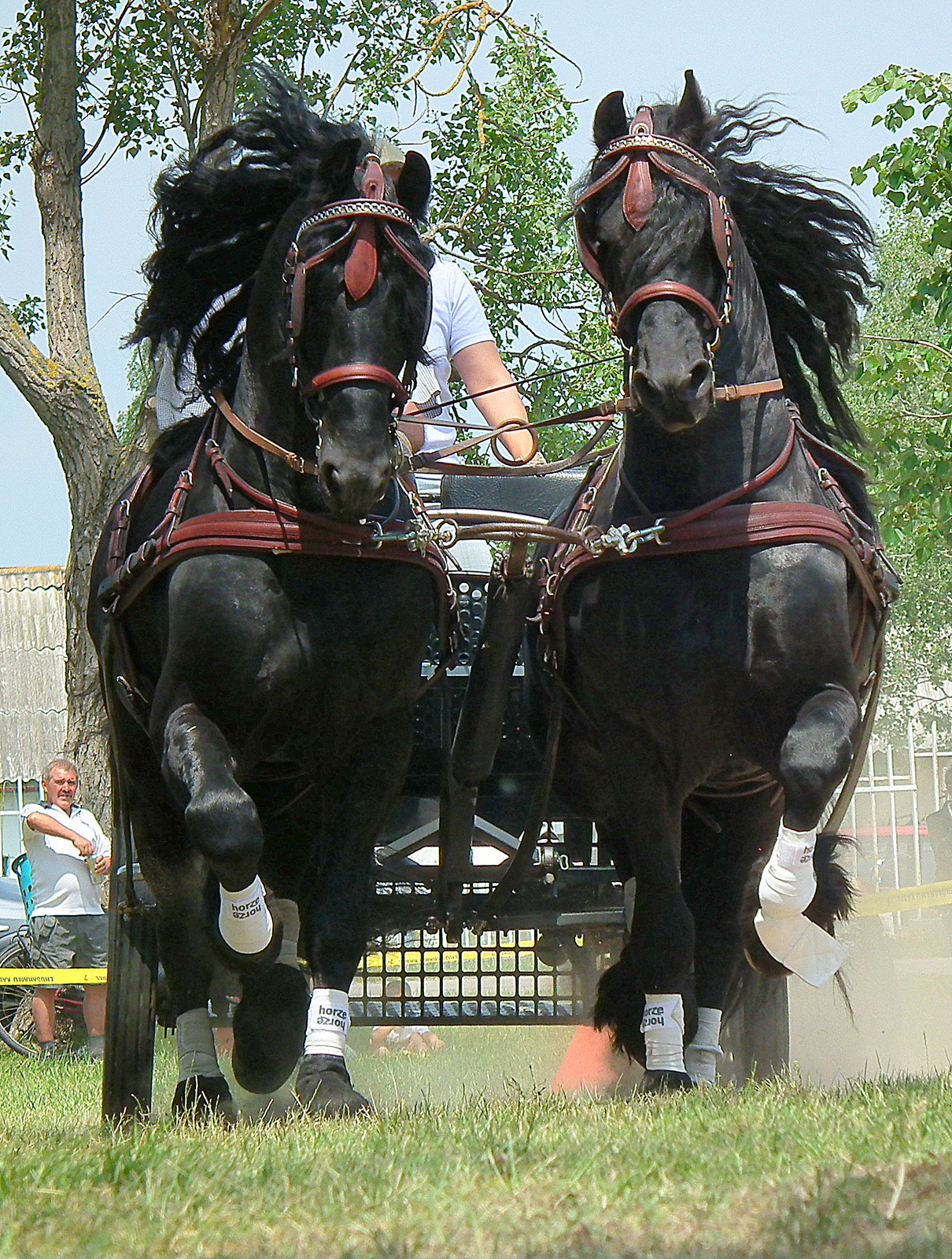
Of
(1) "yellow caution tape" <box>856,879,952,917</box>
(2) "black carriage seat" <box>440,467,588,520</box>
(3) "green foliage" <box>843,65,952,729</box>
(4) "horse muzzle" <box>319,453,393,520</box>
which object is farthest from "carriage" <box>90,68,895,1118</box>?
(1) "yellow caution tape" <box>856,879,952,917</box>

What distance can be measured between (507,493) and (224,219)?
1588mm

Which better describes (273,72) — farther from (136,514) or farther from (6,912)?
(6,912)

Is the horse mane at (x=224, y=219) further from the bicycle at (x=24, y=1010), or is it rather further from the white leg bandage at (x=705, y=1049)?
the bicycle at (x=24, y=1010)

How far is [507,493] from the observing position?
5.62 m

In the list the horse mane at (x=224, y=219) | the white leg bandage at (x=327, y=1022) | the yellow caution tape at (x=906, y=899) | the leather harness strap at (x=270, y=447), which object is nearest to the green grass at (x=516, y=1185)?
the white leg bandage at (x=327, y=1022)

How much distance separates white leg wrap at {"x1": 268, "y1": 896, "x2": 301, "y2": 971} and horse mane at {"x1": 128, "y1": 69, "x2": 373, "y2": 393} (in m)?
1.44

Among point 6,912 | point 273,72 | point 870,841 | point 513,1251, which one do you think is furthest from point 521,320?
point 870,841

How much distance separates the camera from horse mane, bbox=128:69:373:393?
170 inches

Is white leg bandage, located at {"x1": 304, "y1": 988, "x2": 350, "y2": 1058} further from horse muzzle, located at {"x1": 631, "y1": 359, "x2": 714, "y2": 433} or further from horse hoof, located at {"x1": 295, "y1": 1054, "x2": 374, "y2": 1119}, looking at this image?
horse muzzle, located at {"x1": 631, "y1": 359, "x2": 714, "y2": 433}

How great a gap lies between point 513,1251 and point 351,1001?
3.01 meters

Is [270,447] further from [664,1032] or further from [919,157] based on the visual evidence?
[919,157]

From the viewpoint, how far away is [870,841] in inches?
1159

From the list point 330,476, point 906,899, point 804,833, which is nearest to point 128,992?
point 330,476

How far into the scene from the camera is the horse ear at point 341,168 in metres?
4.02
